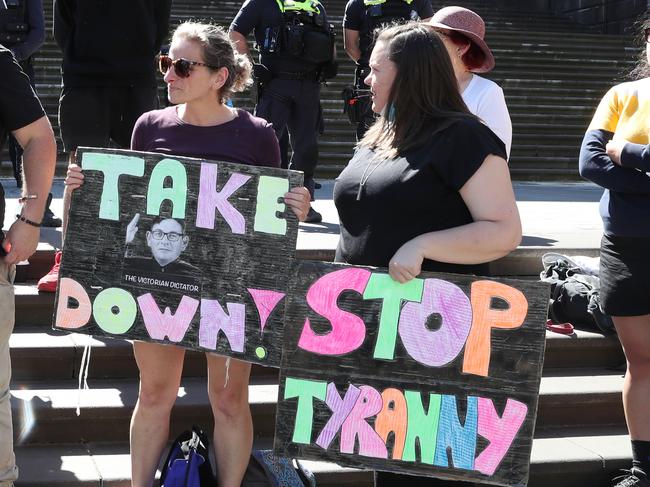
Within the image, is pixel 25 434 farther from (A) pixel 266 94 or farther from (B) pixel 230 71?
(A) pixel 266 94

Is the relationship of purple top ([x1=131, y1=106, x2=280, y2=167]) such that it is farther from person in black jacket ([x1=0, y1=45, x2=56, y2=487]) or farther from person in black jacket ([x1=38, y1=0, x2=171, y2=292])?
person in black jacket ([x1=38, y1=0, x2=171, y2=292])

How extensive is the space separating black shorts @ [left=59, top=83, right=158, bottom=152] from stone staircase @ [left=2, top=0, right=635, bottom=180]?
16.0 feet

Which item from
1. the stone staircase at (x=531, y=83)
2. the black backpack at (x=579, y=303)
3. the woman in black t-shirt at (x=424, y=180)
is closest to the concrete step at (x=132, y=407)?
the black backpack at (x=579, y=303)

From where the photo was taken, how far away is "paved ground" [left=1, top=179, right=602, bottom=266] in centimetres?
590

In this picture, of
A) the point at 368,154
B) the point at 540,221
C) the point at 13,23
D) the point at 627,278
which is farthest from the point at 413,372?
the point at 540,221

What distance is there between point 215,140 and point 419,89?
33.8 inches

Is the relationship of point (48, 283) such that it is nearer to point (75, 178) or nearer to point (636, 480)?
point (75, 178)

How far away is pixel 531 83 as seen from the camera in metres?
14.8

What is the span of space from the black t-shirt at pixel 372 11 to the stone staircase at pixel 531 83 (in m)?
4.07

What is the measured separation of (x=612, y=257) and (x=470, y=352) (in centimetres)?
126

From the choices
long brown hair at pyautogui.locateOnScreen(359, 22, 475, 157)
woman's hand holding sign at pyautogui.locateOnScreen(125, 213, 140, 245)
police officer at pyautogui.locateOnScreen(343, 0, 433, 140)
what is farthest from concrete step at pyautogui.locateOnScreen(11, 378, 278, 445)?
police officer at pyautogui.locateOnScreen(343, 0, 433, 140)

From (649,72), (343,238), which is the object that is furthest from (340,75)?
(343,238)

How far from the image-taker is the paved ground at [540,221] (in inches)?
232

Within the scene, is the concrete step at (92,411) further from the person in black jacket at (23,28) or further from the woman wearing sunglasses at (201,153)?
the person in black jacket at (23,28)
